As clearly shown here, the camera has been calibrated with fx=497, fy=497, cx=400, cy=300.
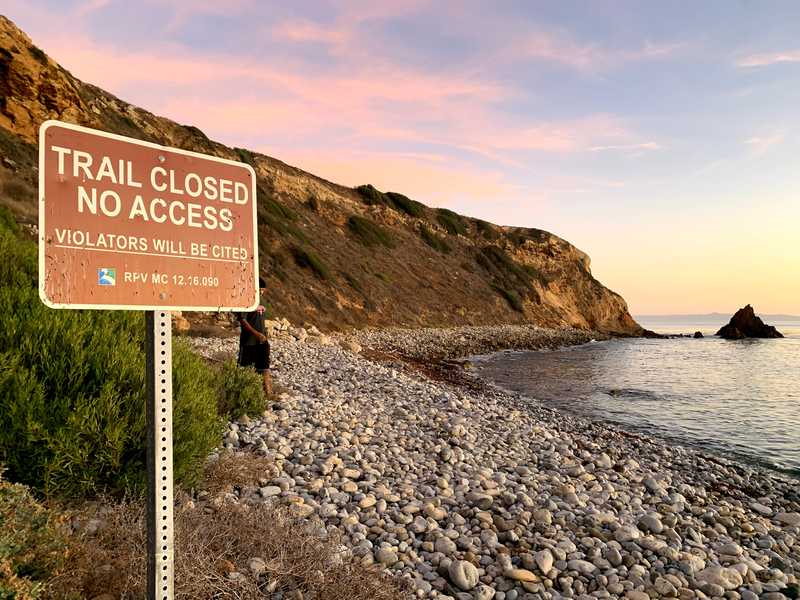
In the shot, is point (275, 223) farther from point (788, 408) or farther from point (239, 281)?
point (239, 281)

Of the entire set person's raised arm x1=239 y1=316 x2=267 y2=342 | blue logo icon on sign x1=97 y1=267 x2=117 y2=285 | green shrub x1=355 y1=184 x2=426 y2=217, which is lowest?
person's raised arm x1=239 y1=316 x2=267 y2=342

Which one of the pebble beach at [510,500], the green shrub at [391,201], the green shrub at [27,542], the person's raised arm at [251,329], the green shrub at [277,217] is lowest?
the pebble beach at [510,500]

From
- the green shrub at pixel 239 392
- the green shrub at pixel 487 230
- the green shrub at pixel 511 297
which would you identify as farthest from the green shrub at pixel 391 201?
the green shrub at pixel 239 392

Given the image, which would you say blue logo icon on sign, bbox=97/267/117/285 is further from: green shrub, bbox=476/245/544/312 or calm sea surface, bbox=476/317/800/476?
green shrub, bbox=476/245/544/312

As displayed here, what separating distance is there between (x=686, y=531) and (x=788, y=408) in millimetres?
16680

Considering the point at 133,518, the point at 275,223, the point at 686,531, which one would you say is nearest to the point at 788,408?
the point at 686,531

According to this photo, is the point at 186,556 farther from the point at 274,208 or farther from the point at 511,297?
the point at 511,297

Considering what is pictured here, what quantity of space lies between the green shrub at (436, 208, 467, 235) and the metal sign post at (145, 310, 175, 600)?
64360 mm

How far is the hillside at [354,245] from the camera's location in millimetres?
23328

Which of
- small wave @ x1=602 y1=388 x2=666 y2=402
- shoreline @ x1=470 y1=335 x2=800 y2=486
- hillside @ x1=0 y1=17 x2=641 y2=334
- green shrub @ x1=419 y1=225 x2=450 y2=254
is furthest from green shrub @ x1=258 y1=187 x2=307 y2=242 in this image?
small wave @ x1=602 y1=388 x2=666 y2=402

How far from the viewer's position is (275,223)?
3572 centimetres

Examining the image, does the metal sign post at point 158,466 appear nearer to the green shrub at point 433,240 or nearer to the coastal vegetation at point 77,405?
the coastal vegetation at point 77,405

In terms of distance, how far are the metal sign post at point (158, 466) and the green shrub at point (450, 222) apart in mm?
64360

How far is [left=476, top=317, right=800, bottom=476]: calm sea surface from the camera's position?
1379cm
